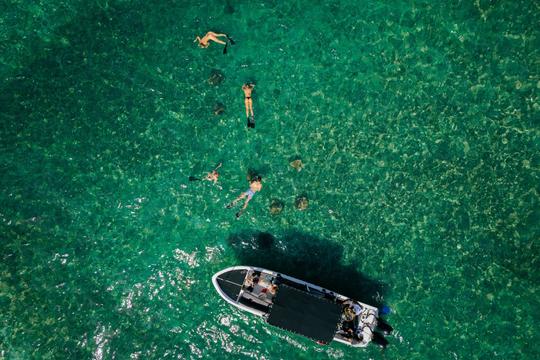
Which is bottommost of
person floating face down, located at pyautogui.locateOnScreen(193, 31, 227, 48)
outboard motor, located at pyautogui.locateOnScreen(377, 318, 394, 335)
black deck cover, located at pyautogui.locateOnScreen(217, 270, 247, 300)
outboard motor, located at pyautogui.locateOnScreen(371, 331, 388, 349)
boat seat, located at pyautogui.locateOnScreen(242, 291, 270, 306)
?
outboard motor, located at pyautogui.locateOnScreen(371, 331, 388, 349)

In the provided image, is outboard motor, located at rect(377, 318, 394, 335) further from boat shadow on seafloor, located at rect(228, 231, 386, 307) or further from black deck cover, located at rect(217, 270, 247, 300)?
black deck cover, located at rect(217, 270, 247, 300)

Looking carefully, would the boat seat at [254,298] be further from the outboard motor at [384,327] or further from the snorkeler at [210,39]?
the snorkeler at [210,39]

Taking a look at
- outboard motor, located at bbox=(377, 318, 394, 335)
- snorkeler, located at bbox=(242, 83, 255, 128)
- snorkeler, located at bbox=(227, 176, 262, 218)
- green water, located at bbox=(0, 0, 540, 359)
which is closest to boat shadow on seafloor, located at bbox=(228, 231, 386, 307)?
green water, located at bbox=(0, 0, 540, 359)

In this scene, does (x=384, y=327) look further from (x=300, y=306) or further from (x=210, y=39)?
(x=210, y=39)

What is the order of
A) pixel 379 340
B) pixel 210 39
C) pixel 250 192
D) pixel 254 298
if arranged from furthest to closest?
pixel 210 39, pixel 250 192, pixel 379 340, pixel 254 298

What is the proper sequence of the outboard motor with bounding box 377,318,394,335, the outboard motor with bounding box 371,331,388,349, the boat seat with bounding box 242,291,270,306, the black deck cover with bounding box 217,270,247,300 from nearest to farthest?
the boat seat with bounding box 242,291,270,306 → the black deck cover with bounding box 217,270,247,300 → the outboard motor with bounding box 371,331,388,349 → the outboard motor with bounding box 377,318,394,335

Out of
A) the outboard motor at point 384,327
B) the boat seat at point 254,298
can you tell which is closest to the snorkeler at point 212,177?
the boat seat at point 254,298

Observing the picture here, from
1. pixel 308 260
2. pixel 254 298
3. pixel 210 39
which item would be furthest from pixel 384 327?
pixel 210 39
